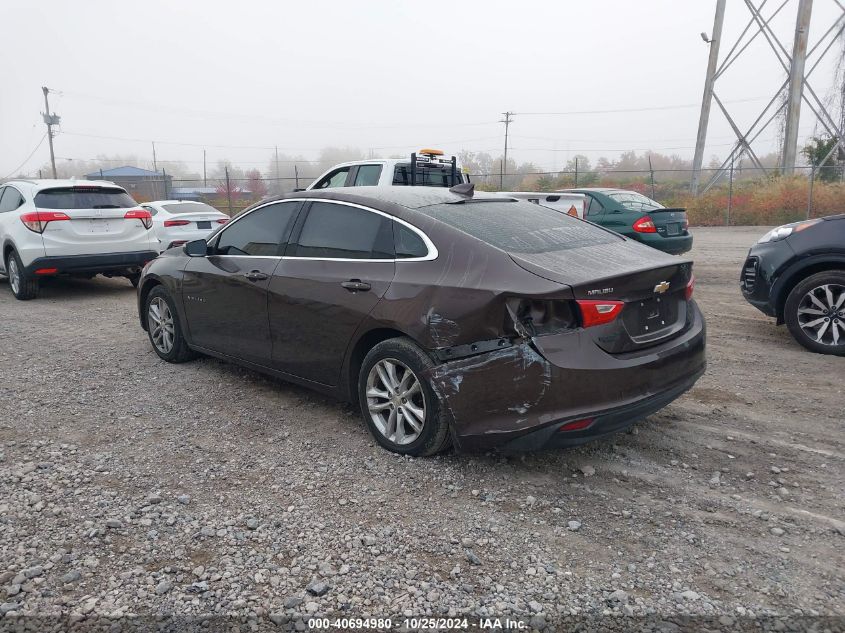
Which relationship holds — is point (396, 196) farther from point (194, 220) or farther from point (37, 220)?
point (194, 220)

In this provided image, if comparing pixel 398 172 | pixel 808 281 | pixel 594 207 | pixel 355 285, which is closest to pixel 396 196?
pixel 355 285

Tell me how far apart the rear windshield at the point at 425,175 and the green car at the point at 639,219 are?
94.9 inches

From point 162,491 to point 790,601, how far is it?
3056 millimetres

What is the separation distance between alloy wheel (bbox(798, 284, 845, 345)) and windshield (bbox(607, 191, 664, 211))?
5.10 metres

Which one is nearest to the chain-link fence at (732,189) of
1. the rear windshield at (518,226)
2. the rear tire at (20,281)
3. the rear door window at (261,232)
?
the rear tire at (20,281)

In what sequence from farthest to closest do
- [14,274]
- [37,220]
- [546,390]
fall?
1. [14,274]
2. [37,220]
3. [546,390]

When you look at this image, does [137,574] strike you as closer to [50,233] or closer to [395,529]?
[395,529]

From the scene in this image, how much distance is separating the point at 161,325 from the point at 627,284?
4.34 m

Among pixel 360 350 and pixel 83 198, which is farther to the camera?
Result: pixel 83 198

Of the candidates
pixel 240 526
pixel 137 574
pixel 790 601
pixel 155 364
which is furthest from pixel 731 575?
pixel 155 364

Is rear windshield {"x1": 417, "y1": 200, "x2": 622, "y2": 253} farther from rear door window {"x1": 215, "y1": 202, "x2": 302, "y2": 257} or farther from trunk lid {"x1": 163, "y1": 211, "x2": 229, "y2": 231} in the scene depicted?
trunk lid {"x1": 163, "y1": 211, "x2": 229, "y2": 231}

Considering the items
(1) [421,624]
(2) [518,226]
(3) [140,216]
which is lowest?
(1) [421,624]

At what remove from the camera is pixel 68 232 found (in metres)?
9.32

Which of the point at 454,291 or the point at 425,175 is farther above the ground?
the point at 425,175
